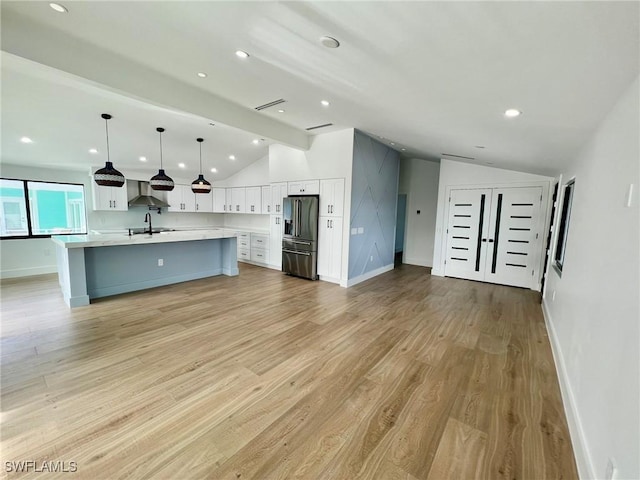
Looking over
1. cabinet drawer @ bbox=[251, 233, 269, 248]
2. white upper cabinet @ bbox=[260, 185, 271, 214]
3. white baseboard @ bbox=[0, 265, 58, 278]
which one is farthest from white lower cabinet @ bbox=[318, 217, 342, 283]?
white baseboard @ bbox=[0, 265, 58, 278]

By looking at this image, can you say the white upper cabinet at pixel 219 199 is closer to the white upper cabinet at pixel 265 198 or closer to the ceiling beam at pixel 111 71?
the white upper cabinet at pixel 265 198

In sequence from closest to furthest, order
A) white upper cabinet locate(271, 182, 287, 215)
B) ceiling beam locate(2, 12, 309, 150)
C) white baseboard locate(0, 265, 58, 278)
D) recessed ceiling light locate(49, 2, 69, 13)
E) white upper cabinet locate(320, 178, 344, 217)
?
1. recessed ceiling light locate(49, 2, 69, 13)
2. ceiling beam locate(2, 12, 309, 150)
3. white upper cabinet locate(320, 178, 344, 217)
4. white baseboard locate(0, 265, 58, 278)
5. white upper cabinet locate(271, 182, 287, 215)

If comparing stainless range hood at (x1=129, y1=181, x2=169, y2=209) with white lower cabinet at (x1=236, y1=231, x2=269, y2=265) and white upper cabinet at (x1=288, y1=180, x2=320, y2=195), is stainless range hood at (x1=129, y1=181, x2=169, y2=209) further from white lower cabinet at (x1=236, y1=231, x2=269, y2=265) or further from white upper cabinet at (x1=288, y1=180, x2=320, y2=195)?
white upper cabinet at (x1=288, y1=180, x2=320, y2=195)

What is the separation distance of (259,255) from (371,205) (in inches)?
130

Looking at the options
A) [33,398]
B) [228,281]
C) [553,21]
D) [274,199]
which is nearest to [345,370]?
[33,398]

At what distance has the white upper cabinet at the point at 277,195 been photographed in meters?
6.34

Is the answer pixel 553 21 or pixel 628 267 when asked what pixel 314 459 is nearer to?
pixel 628 267

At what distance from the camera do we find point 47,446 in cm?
169

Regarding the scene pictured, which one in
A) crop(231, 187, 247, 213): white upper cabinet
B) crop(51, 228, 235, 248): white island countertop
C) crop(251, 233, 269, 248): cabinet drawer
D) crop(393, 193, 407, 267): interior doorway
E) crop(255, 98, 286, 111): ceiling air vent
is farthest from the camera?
crop(393, 193, 407, 267): interior doorway

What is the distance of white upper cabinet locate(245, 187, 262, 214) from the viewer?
7.59 m

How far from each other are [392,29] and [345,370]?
268 centimetres

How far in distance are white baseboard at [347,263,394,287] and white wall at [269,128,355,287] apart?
201mm

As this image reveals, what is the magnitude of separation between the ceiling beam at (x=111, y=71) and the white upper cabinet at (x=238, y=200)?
12.7 feet

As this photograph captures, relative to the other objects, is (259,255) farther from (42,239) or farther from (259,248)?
(42,239)
